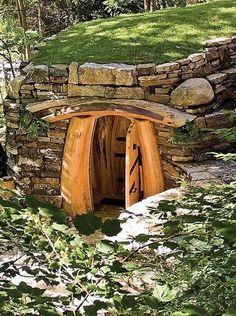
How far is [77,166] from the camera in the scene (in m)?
6.37

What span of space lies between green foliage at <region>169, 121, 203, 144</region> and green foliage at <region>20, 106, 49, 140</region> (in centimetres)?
155

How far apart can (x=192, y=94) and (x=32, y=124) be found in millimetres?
1916

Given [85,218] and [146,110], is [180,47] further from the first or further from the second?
[85,218]

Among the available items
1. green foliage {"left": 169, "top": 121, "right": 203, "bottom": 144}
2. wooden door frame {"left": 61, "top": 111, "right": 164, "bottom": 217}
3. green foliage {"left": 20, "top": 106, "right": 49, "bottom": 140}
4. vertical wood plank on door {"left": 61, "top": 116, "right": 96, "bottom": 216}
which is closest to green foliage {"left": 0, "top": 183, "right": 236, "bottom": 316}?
green foliage {"left": 169, "top": 121, "right": 203, "bottom": 144}

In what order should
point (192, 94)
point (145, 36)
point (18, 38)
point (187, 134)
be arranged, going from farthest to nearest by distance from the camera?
point (18, 38) → point (145, 36) → point (187, 134) → point (192, 94)

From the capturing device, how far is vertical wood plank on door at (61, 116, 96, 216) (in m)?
6.21

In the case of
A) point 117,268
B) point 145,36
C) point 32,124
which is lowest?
point 32,124

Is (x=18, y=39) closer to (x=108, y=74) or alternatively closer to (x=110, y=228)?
(x=108, y=74)

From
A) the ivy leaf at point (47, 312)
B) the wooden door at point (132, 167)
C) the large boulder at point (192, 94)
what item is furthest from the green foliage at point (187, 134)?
the ivy leaf at point (47, 312)

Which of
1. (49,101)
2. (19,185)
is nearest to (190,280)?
(49,101)

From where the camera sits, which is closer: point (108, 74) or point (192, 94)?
point (192, 94)

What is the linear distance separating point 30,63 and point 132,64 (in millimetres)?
1426

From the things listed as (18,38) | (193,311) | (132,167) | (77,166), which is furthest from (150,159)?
(193,311)

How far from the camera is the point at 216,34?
661 centimetres
